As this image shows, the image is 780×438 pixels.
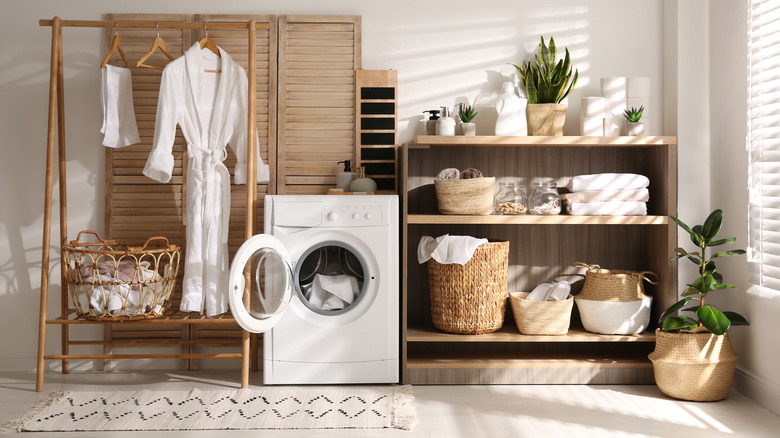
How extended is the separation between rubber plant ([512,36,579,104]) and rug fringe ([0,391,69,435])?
255cm

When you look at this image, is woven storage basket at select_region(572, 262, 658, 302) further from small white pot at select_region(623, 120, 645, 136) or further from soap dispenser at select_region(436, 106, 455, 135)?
soap dispenser at select_region(436, 106, 455, 135)

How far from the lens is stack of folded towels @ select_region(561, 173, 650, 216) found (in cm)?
295

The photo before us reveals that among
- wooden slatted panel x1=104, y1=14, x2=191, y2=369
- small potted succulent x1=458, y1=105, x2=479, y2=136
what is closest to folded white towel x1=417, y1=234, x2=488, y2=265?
small potted succulent x1=458, y1=105, x2=479, y2=136

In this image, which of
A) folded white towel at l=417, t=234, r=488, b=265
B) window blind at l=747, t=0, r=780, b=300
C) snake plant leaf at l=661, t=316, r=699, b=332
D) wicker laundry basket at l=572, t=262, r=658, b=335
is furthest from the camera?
wicker laundry basket at l=572, t=262, r=658, b=335

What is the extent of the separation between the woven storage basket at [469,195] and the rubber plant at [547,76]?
0.58 meters

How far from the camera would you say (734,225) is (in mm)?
2836

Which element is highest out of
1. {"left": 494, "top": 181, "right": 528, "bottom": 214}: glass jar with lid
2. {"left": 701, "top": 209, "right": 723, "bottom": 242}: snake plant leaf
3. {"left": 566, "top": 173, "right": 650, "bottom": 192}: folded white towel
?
{"left": 566, "top": 173, "right": 650, "bottom": 192}: folded white towel

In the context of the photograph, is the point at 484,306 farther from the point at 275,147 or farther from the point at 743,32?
A: the point at 743,32

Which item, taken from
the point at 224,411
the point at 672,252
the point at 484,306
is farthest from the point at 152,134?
the point at 672,252

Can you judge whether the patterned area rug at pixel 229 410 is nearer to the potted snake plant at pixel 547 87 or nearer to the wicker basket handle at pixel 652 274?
the wicker basket handle at pixel 652 274

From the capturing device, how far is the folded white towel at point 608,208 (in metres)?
2.95

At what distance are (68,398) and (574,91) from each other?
109 inches

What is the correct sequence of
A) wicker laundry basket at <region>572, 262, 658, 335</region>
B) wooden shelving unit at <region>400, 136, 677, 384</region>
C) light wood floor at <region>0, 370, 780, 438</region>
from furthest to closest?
1. wooden shelving unit at <region>400, 136, 677, 384</region>
2. wicker laundry basket at <region>572, 262, 658, 335</region>
3. light wood floor at <region>0, 370, 780, 438</region>

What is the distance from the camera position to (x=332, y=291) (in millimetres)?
2848
